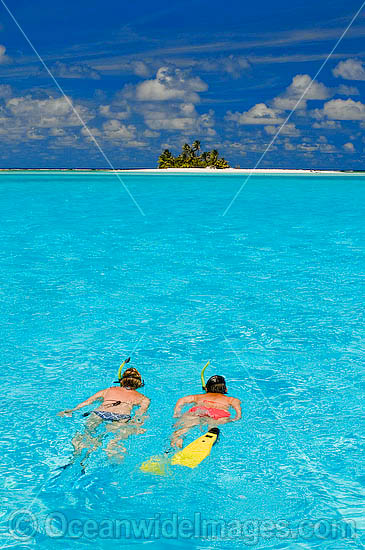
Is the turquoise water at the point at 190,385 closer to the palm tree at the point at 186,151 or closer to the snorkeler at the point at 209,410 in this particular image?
the snorkeler at the point at 209,410

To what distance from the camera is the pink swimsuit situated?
590cm

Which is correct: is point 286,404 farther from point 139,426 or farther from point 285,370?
point 139,426

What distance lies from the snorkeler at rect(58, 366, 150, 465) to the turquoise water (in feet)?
0.45

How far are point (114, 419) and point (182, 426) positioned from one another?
76cm

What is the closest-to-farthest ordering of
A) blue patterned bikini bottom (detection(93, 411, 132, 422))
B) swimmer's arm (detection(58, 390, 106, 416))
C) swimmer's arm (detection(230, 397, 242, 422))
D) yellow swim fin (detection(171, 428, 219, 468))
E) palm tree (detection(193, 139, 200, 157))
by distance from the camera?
Result: 1. yellow swim fin (detection(171, 428, 219, 468))
2. blue patterned bikini bottom (detection(93, 411, 132, 422))
3. swimmer's arm (detection(230, 397, 242, 422))
4. swimmer's arm (detection(58, 390, 106, 416))
5. palm tree (detection(193, 139, 200, 157))

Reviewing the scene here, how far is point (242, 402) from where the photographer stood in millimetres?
6793

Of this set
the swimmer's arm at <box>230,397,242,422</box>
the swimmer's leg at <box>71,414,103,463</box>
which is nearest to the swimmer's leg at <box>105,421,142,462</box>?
the swimmer's leg at <box>71,414,103,463</box>

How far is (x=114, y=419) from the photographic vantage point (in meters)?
5.73

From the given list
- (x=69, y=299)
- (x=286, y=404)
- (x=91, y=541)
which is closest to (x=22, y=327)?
(x=69, y=299)

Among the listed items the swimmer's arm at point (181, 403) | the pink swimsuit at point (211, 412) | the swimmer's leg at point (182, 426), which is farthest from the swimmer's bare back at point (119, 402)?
the pink swimsuit at point (211, 412)

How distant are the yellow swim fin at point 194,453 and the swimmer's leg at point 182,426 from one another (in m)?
0.14

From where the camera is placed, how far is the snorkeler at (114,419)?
552cm

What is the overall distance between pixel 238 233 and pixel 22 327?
45.9ft

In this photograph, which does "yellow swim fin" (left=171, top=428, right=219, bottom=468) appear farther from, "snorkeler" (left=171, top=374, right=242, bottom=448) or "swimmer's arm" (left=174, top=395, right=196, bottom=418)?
"swimmer's arm" (left=174, top=395, right=196, bottom=418)
